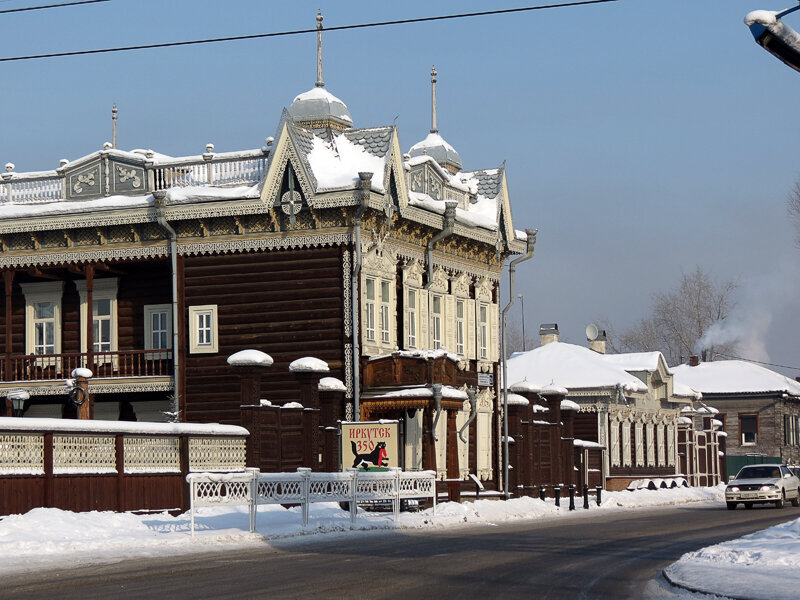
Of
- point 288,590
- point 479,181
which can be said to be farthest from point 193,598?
point 479,181

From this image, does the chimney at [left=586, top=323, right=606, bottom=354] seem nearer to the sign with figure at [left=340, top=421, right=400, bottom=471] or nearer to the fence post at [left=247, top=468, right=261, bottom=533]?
the sign with figure at [left=340, top=421, right=400, bottom=471]

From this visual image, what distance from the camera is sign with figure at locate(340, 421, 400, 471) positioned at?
32.9 m

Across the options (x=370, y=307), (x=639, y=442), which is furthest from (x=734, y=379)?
(x=370, y=307)

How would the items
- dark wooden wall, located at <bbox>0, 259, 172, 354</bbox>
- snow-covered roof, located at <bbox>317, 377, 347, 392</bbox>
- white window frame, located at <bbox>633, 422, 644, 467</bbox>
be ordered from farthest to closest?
1. white window frame, located at <bbox>633, 422, 644, 467</bbox>
2. dark wooden wall, located at <bbox>0, 259, 172, 354</bbox>
3. snow-covered roof, located at <bbox>317, 377, 347, 392</bbox>

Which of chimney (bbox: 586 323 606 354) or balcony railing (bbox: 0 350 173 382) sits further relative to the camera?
chimney (bbox: 586 323 606 354)

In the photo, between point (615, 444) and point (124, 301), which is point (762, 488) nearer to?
point (615, 444)

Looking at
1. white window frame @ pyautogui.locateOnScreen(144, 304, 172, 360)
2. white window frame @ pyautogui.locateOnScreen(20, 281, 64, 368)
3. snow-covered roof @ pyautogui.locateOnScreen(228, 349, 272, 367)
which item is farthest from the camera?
white window frame @ pyautogui.locateOnScreen(20, 281, 64, 368)

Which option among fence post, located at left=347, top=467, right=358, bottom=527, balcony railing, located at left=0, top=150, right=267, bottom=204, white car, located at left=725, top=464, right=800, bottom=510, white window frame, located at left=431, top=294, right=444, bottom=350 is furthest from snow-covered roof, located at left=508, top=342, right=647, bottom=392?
fence post, located at left=347, top=467, right=358, bottom=527

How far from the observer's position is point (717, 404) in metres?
82.9

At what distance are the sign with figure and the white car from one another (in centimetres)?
1378

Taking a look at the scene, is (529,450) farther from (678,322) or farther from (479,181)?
(678,322)

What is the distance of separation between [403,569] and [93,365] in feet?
77.8

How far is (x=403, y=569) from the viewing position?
18.3 meters

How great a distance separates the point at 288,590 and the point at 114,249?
25.8 m
